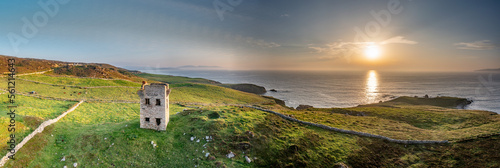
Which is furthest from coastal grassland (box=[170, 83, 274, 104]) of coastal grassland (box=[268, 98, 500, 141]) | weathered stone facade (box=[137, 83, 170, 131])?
weathered stone facade (box=[137, 83, 170, 131])

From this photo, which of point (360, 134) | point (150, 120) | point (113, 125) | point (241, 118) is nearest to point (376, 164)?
point (360, 134)

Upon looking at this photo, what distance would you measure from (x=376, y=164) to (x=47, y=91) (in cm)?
5818

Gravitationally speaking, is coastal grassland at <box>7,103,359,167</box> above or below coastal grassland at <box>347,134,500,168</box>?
above

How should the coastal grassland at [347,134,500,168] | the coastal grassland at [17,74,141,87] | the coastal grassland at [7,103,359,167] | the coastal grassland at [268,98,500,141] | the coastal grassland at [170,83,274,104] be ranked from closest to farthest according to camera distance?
the coastal grassland at [7,103,359,167], the coastal grassland at [347,134,500,168], the coastal grassland at [268,98,500,141], the coastal grassland at [17,74,141,87], the coastal grassland at [170,83,274,104]

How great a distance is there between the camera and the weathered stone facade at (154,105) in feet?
64.9

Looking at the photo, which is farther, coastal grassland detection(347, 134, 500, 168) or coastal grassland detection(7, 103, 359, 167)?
coastal grassland detection(347, 134, 500, 168)

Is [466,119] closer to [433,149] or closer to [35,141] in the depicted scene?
[433,149]

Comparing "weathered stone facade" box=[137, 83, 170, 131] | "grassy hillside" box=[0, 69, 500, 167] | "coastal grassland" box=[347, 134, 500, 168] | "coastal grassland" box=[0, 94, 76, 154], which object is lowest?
"coastal grassland" box=[347, 134, 500, 168]

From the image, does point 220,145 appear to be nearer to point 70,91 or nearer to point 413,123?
point 413,123

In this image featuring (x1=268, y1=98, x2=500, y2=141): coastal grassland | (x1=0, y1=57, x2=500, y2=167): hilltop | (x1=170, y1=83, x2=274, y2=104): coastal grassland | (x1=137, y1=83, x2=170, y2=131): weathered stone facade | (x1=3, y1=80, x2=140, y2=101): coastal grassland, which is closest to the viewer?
(x1=0, y1=57, x2=500, y2=167): hilltop

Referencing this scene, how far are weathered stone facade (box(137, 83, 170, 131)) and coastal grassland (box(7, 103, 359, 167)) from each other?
3.20ft

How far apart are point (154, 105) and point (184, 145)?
17.7ft

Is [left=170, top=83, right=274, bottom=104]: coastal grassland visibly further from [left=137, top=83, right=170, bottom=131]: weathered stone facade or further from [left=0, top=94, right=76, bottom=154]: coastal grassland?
[left=137, top=83, right=170, bottom=131]: weathered stone facade

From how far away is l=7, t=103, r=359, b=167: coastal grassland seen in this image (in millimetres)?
15984
